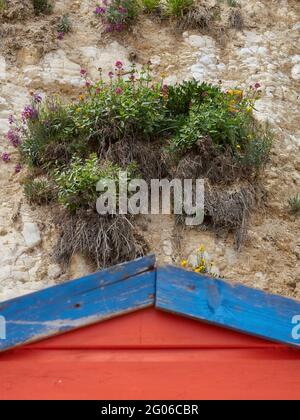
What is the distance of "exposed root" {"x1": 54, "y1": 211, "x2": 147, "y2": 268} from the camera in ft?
18.7

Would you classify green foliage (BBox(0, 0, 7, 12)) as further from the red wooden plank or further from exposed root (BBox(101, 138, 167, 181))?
the red wooden plank

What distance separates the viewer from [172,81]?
7.92 metres

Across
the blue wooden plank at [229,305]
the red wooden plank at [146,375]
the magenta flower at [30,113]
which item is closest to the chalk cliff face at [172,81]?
the magenta flower at [30,113]

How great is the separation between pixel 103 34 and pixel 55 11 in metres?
0.76

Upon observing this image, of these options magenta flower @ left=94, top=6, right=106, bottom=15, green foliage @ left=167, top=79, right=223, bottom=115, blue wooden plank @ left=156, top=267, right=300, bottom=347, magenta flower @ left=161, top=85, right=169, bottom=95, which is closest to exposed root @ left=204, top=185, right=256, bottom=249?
green foliage @ left=167, top=79, right=223, bottom=115

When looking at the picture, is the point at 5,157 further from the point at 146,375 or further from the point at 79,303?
the point at 146,375

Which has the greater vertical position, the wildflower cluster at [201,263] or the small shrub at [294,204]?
the small shrub at [294,204]

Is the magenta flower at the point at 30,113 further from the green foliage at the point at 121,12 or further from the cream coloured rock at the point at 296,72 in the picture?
the cream coloured rock at the point at 296,72

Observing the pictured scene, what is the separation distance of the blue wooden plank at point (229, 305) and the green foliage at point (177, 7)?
6.31 m

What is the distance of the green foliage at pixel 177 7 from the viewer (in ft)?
28.0

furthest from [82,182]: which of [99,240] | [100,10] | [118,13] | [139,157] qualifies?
[100,10]

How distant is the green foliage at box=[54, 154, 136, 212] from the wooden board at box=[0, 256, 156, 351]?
2977 millimetres

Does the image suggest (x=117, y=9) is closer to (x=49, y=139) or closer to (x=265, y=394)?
(x=49, y=139)

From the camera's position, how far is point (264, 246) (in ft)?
20.3
